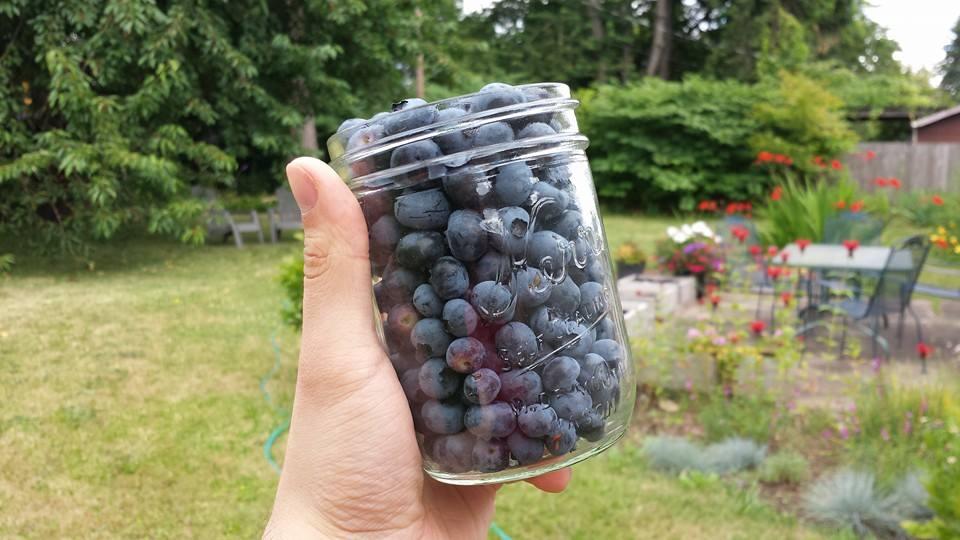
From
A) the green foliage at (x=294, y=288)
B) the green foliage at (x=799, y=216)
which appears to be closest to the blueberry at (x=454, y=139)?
the green foliage at (x=294, y=288)

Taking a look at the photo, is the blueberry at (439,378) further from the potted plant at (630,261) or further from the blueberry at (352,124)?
the potted plant at (630,261)

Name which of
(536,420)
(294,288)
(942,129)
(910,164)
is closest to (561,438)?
(536,420)

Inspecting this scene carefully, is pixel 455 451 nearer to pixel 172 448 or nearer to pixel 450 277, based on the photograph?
pixel 450 277

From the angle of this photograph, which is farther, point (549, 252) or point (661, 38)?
point (661, 38)

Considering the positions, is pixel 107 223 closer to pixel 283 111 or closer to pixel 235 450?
pixel 283 111

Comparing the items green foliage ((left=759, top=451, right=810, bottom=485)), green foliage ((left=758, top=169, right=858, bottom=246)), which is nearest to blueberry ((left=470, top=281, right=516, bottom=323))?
green foliage ((left=759, top=451, right=810, bottom=485))

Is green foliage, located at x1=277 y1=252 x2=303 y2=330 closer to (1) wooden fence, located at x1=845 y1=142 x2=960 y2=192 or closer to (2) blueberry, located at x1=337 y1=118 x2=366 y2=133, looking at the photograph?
(2) blueberry, located at x1=337 y1=118 x2=366 y2=133
